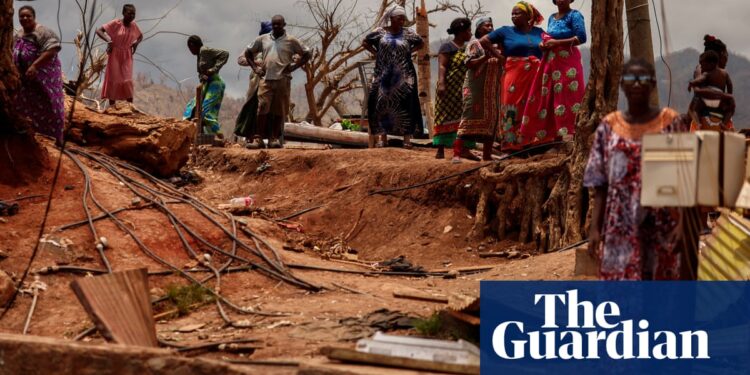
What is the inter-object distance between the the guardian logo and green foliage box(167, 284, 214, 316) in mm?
2602

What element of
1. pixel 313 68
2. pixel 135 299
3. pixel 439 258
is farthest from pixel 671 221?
pixel 313 68

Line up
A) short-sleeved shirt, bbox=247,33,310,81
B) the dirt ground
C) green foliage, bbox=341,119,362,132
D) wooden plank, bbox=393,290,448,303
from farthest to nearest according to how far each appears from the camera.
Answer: green foliage, bbox=341,119,362,132
short-sleeved shirt, bbox=247,33,310,81
the dirt ground
wooden plank, bbox=393,290,448,303

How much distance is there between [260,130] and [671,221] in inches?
384

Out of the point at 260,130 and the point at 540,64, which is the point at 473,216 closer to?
the point at 540,64

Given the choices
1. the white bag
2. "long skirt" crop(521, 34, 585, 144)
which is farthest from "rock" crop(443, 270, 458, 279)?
the white bag

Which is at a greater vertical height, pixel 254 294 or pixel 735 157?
pixel 735 157

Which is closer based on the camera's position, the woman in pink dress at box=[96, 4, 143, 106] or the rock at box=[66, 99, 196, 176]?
the rock at box=[66, 99, 196, 176]

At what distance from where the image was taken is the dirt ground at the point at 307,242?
6.63 meters

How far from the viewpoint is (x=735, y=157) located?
459 cm

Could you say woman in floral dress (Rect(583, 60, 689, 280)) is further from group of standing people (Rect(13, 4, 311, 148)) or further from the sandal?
group of standing people (Rect(13, 4, 311, 148))

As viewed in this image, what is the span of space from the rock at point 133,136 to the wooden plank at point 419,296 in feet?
16.5

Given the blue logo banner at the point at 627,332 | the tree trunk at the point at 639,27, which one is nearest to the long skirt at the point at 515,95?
the tree trunk at the point at 639,27

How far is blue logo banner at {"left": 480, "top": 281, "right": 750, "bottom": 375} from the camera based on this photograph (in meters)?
4.81

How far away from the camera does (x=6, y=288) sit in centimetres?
707
